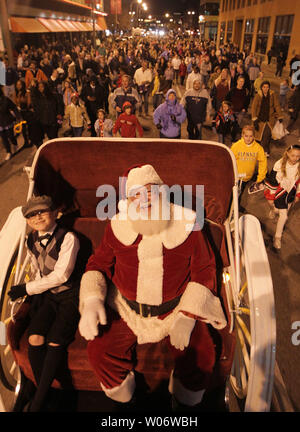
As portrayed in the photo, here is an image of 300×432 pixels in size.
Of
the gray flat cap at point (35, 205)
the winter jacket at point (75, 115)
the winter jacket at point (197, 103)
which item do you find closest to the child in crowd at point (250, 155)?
the winter jacket at point (197, 103)

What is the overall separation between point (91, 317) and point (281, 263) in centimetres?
320

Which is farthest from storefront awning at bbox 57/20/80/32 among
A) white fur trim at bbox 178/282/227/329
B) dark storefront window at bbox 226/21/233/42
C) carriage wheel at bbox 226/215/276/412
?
white fur trim at bbox 178/282/227/329

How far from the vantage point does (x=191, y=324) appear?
2.43 meters

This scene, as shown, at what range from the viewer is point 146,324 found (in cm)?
261

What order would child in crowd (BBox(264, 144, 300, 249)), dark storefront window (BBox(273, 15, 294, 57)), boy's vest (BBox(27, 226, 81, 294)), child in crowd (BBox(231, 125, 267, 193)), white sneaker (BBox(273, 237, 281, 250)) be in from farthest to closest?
dark storefront window (BBox(273, 15, 294, 57)) → child in crowd (BBox(231, 125, 267, 193)) → white sneaker (BBox(273, 237, 281, 250)) → child in crowd (BBox(264, 144, 300, 249)) → boy's vest (BBox(27, 226, 81, 294))

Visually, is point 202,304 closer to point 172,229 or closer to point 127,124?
point 172,229

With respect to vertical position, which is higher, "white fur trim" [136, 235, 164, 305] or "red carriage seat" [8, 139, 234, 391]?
"red carriage seat" [8, 139, 234, 391]

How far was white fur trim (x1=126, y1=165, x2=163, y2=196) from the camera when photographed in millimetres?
2496

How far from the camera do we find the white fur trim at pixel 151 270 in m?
2.59

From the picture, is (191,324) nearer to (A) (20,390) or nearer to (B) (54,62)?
(A) (20,390)

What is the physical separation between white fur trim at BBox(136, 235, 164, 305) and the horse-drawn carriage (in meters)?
0.41

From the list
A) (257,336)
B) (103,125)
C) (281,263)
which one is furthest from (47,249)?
(103,125)

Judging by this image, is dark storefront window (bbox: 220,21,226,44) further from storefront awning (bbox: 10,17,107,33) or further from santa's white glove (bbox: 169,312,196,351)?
santa's white glove (bbox: 169,312,196,351)
